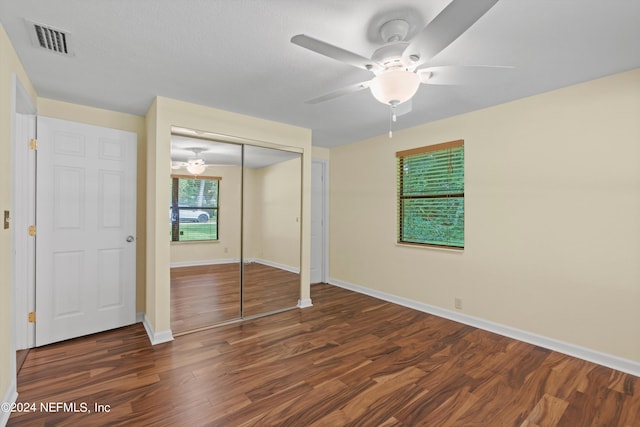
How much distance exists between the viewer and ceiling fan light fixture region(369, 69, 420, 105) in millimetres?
1807

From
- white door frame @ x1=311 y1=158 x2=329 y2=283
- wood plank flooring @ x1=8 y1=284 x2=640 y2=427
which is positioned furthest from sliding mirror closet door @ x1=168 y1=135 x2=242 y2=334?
white door frame @ x1=311 y1=158 x2=329 y2=283

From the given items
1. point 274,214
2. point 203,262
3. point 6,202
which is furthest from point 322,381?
point 6,202

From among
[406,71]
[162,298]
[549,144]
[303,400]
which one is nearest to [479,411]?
[303,400]

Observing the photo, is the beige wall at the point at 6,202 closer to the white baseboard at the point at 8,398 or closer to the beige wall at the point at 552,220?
the white baseboard at the point at 8,398

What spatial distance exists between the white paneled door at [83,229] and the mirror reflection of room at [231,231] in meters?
0.68

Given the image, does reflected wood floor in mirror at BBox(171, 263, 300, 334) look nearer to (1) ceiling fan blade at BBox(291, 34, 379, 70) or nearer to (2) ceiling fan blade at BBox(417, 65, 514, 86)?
(1) ceiling fan blade at BBox(291, 34, 379, 70)

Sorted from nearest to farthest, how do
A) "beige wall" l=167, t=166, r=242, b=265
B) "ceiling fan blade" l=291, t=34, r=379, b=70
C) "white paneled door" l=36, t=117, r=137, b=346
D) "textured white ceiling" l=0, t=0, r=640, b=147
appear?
"ceiling fan blade" l=291, t=34, r=379, b=70 < "textured white ceiling" l=0, t=0, r=640, b=147 < "white paneled door" l=36, t=117, r=137, b=346 < "beige wall" l=167, t=166, r=242, b=265

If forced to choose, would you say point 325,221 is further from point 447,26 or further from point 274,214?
point 447,26

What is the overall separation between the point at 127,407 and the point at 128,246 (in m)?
1.89

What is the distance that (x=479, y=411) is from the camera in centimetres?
196

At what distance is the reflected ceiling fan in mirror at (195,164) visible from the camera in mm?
3161

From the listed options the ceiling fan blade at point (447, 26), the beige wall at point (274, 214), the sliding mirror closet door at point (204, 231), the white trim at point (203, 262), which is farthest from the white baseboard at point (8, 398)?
the ceiling fan blade at point (447, 26)

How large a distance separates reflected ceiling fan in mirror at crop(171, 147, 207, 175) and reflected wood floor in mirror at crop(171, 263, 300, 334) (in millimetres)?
1048

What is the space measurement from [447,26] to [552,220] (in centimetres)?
240
